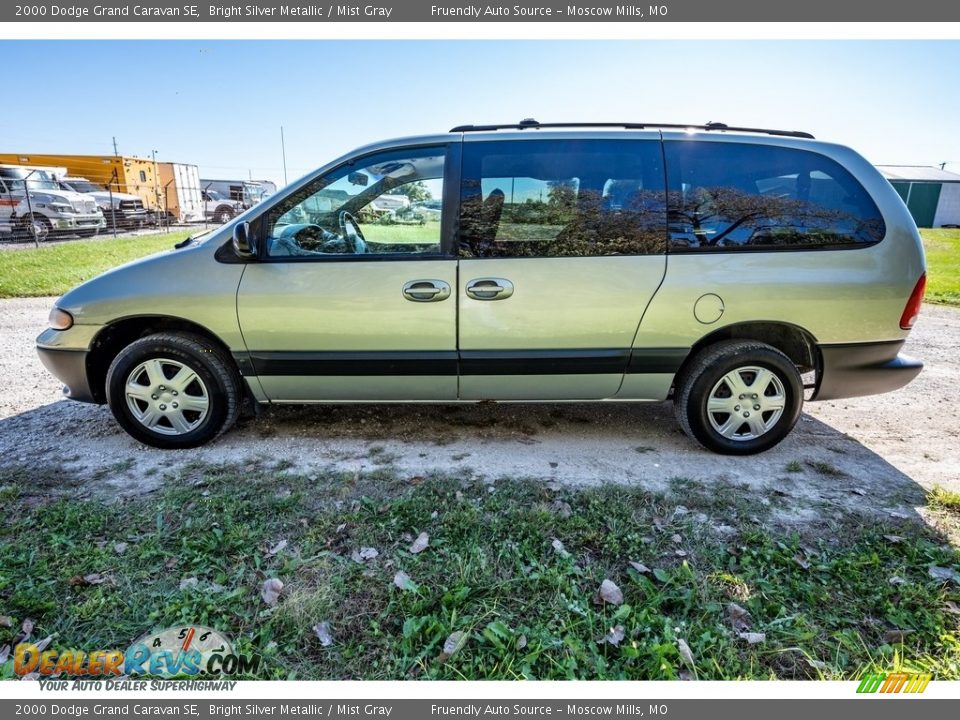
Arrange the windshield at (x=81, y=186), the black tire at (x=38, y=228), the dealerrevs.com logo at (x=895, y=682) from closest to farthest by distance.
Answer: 1. the dealerrevs.com logo at (x=895, y=682)
2. the black tire at (x=38, y=228)
3. the windshield at (x=81, y=186)

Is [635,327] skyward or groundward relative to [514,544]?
skyward

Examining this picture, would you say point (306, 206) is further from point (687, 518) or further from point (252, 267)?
point (687, 518)

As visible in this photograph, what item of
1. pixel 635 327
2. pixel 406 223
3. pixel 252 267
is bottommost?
pixel 635 327

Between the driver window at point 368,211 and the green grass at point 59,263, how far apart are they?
743 centimetres

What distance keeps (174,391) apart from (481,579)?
2399 millimetres

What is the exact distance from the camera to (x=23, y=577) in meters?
2.31

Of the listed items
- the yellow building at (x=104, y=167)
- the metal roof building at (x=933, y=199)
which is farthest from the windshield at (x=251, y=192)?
the metal roof building at (x=933, y=199)

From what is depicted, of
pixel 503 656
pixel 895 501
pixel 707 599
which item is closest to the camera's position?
pixel 503 656

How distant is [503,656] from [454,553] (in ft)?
2.00

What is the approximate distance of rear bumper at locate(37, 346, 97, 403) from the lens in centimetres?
348

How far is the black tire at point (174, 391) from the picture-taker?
11.1 feet

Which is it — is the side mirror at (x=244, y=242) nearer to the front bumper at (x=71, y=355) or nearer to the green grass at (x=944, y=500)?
the front bumper at (x=71, y=355)

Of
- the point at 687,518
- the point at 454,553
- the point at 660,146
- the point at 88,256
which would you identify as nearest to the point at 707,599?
the point at 687,518

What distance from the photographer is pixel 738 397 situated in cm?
347
